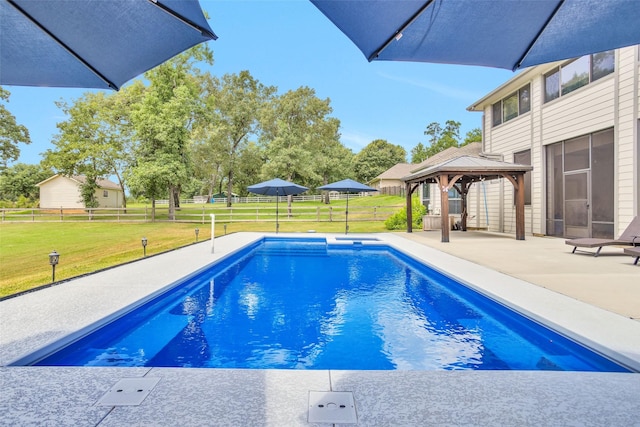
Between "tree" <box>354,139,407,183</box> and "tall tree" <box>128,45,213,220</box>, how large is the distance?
35.0m

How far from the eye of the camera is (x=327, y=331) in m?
4.32

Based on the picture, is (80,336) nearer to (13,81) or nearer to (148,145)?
(13,81)

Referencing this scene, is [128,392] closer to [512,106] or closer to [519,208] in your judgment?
[519,208]

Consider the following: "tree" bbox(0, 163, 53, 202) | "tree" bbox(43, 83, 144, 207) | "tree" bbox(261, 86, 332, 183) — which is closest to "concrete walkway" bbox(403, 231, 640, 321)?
"tree" bbox(261, 86, 332, 183)

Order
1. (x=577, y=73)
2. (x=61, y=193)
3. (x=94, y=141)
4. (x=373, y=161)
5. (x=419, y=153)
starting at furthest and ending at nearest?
(x=419, y=153) → (x=373, y=161) → (x=61, y=193) → (x=94, y=141) → (x=577, y=73)

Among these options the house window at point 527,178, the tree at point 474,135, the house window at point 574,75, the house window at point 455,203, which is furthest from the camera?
the tree at point 474,135

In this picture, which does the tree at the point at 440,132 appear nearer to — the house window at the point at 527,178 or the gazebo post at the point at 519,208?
the house window at the point at 527,178

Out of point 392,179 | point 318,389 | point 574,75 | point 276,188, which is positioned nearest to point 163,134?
point 276,188

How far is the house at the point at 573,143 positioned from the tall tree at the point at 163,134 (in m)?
16.9

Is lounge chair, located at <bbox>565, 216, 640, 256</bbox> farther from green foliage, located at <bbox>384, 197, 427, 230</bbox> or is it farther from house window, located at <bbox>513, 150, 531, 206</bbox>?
green foliage, located at <bbox>384, 197, 427, 230</bbox>

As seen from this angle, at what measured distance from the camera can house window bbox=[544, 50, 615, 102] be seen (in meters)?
9.13

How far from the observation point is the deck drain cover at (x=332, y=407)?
82.2 inches

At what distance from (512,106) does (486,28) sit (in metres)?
12.5

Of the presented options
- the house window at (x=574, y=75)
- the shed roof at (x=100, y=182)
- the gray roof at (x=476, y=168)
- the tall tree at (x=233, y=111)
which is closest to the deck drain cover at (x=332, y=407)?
the gray roof at (x=476, y=168)
